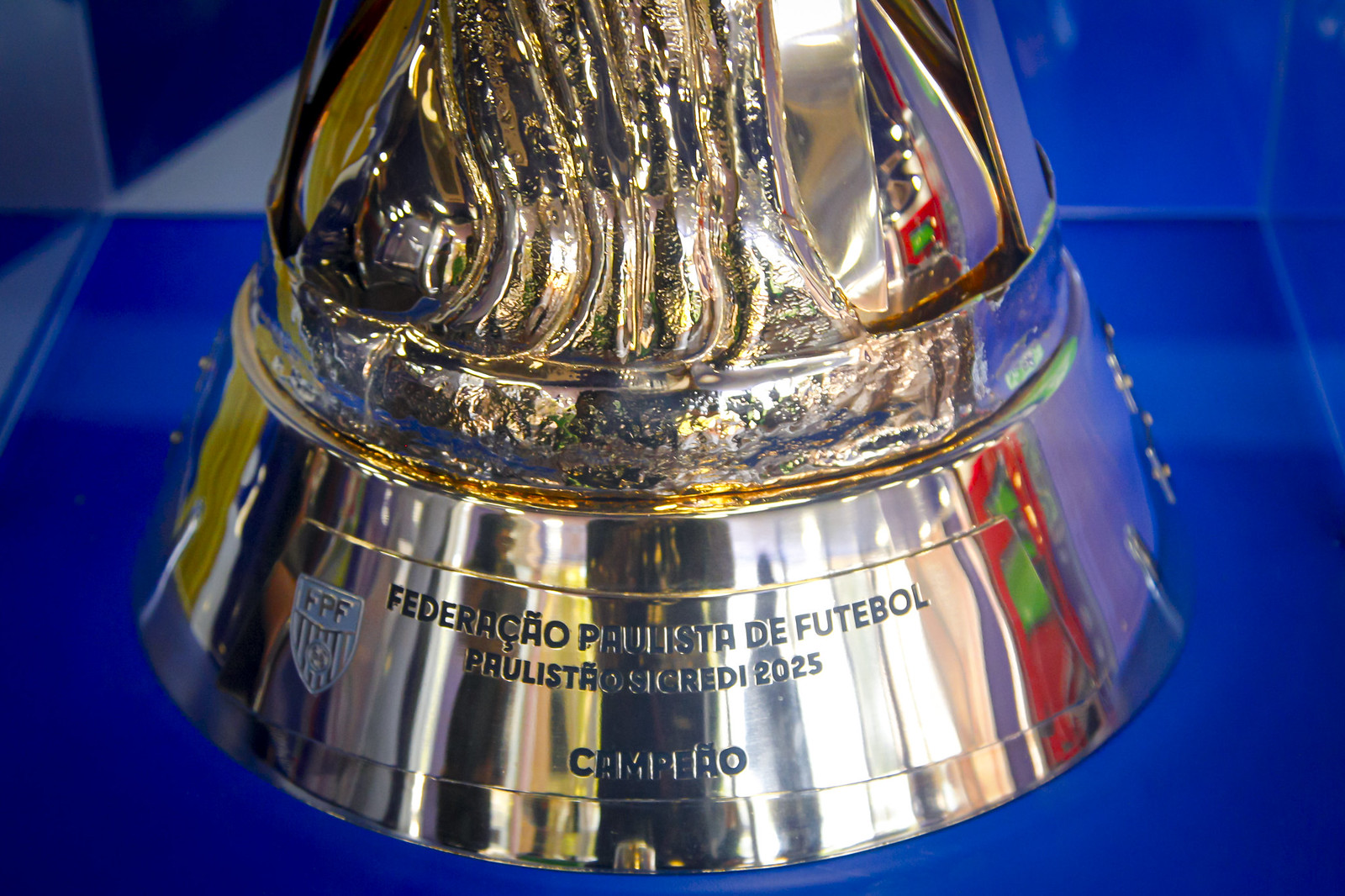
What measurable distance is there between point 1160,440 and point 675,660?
0.52 m

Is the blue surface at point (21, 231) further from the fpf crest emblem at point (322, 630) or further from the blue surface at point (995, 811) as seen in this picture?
the fpf crest emblem at point (322, 630)

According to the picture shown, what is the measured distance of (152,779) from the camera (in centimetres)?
68

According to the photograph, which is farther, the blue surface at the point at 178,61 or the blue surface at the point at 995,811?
the blue surface at the point at 178,61

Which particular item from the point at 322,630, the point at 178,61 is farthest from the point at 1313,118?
the point at 178,61

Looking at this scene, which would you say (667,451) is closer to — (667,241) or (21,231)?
(667,241)

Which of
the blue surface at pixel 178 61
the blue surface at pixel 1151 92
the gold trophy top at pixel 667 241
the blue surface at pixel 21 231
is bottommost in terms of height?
the gold trophy top at pixel 667 241

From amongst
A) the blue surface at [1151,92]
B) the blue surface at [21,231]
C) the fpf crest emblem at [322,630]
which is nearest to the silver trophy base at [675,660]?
the fpf crest emblem at [322,630]

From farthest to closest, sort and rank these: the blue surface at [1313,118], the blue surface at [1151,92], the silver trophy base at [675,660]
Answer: the blue surface at [1151,92]
the blue surface at [1313,118]
the silver trophy base at [675,660]

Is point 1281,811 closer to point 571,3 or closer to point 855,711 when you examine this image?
point 855,711

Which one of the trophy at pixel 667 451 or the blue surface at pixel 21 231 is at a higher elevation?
the blue surface at pixel 21 231

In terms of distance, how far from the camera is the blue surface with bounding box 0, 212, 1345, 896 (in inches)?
24.6

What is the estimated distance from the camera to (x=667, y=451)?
60cm

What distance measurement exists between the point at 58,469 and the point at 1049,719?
0.73m

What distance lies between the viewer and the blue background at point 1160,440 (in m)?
0.63
